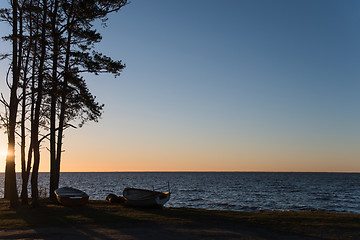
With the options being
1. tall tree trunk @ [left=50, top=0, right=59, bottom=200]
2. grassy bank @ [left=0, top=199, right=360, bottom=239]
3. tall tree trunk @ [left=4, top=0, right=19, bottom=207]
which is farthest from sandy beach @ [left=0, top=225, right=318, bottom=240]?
tall tree trunk @ [left=50, top=0, right=59, bottom=200]

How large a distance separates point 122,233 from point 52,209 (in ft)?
25.4

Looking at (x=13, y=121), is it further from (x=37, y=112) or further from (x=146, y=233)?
(x=146, y=233)

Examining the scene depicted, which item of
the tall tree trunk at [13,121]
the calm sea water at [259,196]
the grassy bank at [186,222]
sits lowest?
the calm sea water at [259,196]

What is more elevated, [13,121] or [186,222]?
[13,121]

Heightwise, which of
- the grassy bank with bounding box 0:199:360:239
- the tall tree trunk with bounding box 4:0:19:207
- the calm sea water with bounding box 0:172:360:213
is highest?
the tall tree trunk with bounding box 4:0:19:207

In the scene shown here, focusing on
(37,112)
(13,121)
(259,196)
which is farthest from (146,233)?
(259,196)

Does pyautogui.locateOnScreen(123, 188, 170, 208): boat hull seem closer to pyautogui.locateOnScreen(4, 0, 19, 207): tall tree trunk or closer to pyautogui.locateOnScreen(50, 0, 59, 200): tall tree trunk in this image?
pyautogui.locateOnScreen(50, 0, 59, 200): tall tree trunk

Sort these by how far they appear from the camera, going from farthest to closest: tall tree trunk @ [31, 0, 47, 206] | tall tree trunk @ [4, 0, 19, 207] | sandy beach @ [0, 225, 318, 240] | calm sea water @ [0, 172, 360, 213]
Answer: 1. calm sea water @ [0, 172, 360, 213]
2. tall tree trunk @ [31, 0, 47, 206]
3. tall tree trunk @ [4, 0, 19, 207]
4. sandy beach @ [0, 225, 318, 240]

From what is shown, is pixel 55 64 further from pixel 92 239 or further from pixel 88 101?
pixel 92 239

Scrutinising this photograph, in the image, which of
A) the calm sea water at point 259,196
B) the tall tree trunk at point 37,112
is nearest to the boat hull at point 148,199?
the tall tree trunk at point 37,112

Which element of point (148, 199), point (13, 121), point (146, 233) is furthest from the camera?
point (148, 199)

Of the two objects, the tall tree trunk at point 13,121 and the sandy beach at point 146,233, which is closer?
the sandy beach at point 146,233

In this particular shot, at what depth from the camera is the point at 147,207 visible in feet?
63.0

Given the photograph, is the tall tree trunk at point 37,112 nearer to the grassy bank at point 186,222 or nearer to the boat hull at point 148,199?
the grassy bank at point 186,222
